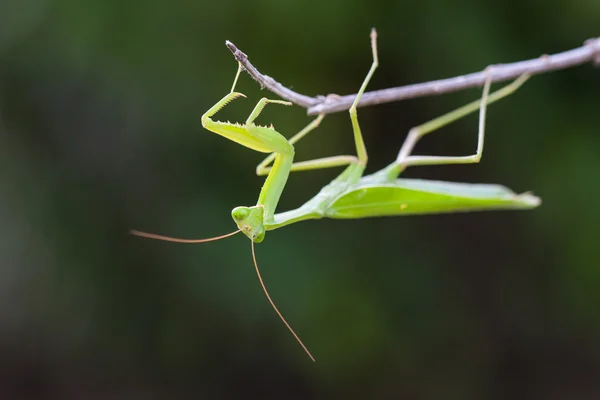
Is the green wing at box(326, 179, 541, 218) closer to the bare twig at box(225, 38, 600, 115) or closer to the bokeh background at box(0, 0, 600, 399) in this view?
the bare twig at box(225, 38, 600, 115)

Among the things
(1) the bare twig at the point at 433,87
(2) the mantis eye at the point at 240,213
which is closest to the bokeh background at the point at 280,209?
(1) the bare twig at the point at 433,87

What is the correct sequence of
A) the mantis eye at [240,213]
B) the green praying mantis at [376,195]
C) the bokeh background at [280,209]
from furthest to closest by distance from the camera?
1. the bokeh background at [280,209]
2. the green praying mantis at [376,195]
3. the mantis eye at [240,213]

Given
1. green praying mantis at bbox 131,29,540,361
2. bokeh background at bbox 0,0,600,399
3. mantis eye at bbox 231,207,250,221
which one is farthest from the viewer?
bokeh background at bbox 0,0,600,399

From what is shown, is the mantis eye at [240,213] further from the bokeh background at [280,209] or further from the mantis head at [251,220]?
the bokeh background at [280,209]

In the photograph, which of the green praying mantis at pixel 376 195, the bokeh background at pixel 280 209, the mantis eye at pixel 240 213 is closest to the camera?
the mantis eye at pixel 240 213

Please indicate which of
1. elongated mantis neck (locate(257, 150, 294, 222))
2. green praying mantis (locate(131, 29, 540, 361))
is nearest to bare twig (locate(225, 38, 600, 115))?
green praying mantis (locate(131, 29, 540, 361))

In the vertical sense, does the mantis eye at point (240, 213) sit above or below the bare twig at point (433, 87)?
below

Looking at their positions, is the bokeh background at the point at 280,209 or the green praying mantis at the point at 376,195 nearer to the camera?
the green praying mantis at the point at 376,195

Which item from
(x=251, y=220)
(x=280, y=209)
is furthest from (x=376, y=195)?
(x=280, y=209)
